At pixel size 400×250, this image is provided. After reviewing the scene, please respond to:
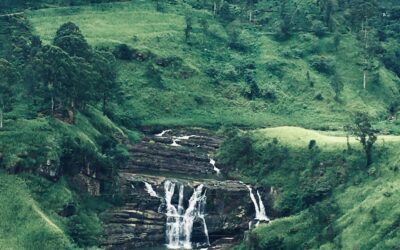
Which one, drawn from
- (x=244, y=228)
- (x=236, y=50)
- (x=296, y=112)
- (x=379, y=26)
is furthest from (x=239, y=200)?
(x=379, y=26)

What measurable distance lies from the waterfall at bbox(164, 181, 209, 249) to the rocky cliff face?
57cm

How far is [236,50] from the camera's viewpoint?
163 metres

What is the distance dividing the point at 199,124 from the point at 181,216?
3269 cm

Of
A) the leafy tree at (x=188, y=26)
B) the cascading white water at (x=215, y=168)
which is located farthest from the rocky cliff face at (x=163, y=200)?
the leafy tree at (x=188, y=26)

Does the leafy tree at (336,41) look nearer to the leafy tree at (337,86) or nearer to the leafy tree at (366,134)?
the leafy tree at (337,86)

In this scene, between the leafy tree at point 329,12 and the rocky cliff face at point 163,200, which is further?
the leafy tree at point 329,12

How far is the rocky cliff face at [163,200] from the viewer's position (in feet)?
333

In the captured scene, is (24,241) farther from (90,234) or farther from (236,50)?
(236,50)

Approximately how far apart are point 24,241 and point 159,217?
2130 cm

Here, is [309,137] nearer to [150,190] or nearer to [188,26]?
[150,190]

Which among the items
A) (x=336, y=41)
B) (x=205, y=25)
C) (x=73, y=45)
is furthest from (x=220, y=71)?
(x=73, y=45)

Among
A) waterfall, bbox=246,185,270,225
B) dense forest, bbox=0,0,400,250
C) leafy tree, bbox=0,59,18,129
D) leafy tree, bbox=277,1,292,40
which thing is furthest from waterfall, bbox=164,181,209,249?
leafy tree, bbox=277,1,292,40

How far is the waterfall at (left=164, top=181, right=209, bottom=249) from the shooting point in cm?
10306

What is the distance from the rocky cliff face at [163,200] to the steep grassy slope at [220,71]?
16607 millimetres
